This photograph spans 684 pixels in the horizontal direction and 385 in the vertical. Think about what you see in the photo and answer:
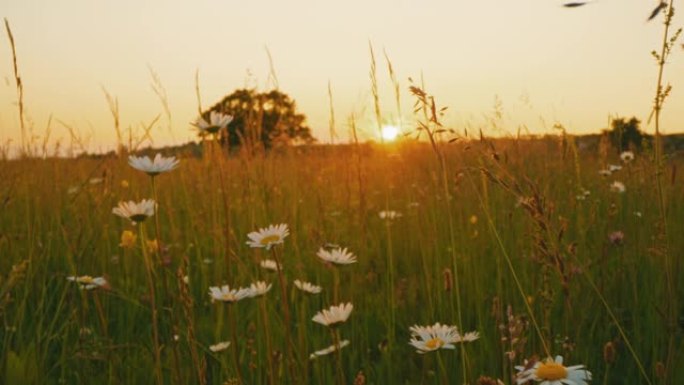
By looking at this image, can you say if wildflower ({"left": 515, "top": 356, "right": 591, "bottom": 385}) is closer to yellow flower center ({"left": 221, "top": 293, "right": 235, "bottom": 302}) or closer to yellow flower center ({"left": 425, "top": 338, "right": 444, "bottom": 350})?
yellow flower center ({"left": 425, "top": 338, "right": 444, "bottom": 350})

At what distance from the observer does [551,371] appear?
82 cm

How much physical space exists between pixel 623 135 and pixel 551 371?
8.88 meters

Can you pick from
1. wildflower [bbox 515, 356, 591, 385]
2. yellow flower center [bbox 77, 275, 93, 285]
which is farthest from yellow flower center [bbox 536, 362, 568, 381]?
yellow flower center [bbox 77, 275, 93, 285]

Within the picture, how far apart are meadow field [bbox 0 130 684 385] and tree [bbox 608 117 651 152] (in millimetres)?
307

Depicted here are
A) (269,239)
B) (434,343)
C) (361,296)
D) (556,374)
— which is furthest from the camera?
(361,296)

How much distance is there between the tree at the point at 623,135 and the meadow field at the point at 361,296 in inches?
12.1

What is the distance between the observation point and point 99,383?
4.95ft

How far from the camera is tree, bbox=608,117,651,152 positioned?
3.41 metres

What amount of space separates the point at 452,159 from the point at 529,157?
43.1 inches

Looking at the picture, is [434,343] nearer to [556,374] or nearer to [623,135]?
[556,374]

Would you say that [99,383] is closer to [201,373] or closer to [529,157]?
[201,373]

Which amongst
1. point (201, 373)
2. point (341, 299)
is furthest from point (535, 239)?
point (341, 299)

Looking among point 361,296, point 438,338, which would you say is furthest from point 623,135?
point 438,338

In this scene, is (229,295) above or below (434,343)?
above
